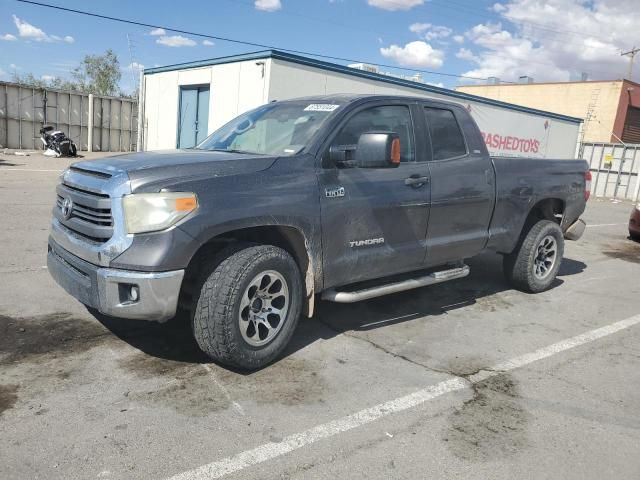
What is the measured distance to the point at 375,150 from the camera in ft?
13.0

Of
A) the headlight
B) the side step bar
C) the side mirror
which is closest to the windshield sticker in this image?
the side mirror

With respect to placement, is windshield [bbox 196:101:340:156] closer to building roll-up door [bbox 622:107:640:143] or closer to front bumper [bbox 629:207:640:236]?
front bumper [bbox 629:207:640:236]

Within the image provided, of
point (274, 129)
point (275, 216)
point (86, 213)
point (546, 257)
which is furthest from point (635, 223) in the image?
point (86, 213)

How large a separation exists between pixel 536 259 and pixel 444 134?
217 centimetres

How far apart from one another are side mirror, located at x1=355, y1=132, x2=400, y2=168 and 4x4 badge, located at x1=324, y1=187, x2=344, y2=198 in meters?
0.24

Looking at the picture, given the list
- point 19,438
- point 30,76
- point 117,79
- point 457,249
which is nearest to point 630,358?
point 457,249

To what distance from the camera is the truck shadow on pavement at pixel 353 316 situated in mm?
4152

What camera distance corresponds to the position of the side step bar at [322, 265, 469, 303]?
13.8 ft

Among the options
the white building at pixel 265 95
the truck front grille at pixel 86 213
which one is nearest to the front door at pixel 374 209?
the truck front grille at pixel 86 213

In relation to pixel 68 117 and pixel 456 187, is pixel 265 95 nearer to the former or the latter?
pixel 456 187

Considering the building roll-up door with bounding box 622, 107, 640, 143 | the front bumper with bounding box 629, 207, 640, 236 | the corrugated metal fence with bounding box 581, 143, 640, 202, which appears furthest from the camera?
the building roll-up door with bounding box 622, 107, 640, 143

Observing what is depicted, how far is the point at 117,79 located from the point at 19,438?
178ft

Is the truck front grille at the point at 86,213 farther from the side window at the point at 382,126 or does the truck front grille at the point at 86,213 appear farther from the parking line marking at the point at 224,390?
the side window at the point at 382,126

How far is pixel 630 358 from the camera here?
14.8ft
